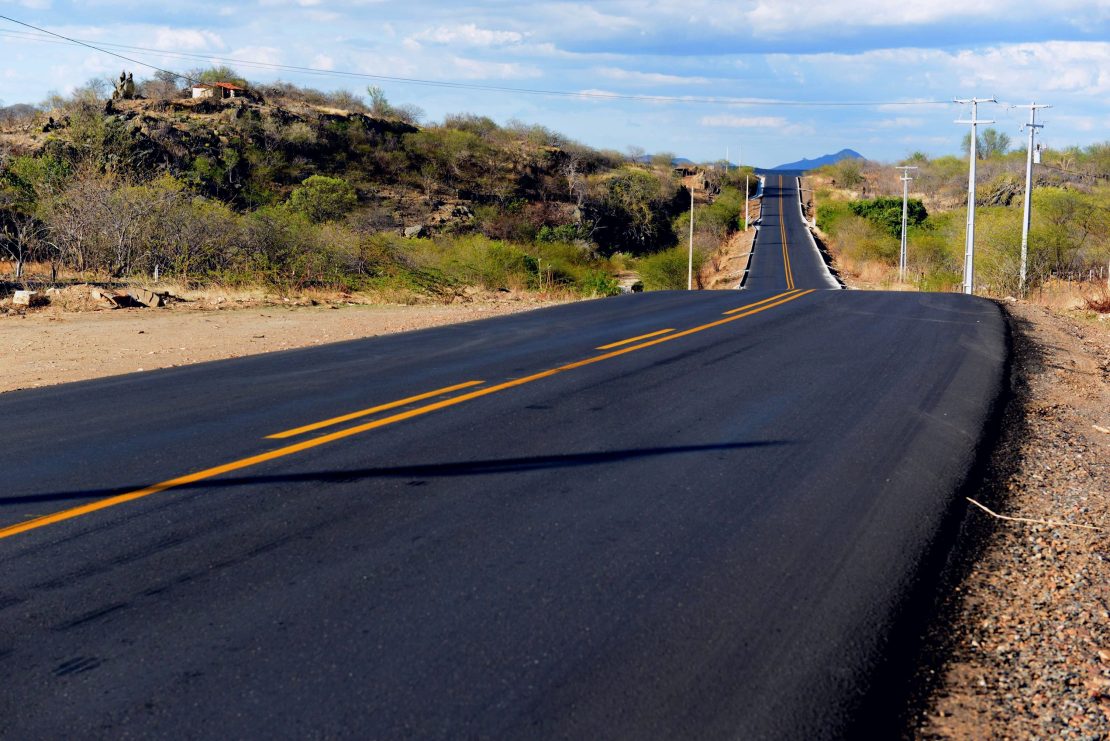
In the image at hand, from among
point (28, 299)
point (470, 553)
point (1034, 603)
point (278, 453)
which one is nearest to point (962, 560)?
point (1034, 603)

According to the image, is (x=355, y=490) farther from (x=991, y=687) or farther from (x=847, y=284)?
(x=847, y=284)

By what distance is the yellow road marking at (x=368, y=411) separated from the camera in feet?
24.7

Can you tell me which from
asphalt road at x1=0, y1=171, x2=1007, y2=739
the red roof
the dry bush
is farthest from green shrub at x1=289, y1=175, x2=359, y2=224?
asphalt road at x1=0, y1=171, x2=1007, y2=739

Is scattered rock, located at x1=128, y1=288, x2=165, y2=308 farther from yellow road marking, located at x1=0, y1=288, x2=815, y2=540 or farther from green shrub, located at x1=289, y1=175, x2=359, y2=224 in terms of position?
green shrub, located at x1=289, y1=175, x2=359, y2=224

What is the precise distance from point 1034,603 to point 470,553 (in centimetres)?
290

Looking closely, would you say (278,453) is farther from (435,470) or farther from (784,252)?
(784,252)

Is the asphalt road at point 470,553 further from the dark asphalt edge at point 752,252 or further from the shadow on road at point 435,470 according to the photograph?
the dark asphalt edge at point 752,252

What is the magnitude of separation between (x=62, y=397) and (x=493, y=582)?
21.9 ft

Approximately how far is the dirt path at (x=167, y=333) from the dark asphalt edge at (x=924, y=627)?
9.63 meters

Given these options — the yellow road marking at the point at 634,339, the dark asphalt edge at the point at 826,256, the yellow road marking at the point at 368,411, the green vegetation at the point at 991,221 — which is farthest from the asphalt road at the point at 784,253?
the yellow road marking at the point at 368,411

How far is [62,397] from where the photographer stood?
30.7 ft

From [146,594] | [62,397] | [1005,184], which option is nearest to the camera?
[146,594]

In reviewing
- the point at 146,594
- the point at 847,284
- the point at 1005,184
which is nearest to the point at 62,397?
the point at 146,594

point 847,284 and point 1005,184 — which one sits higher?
point 1005,184
